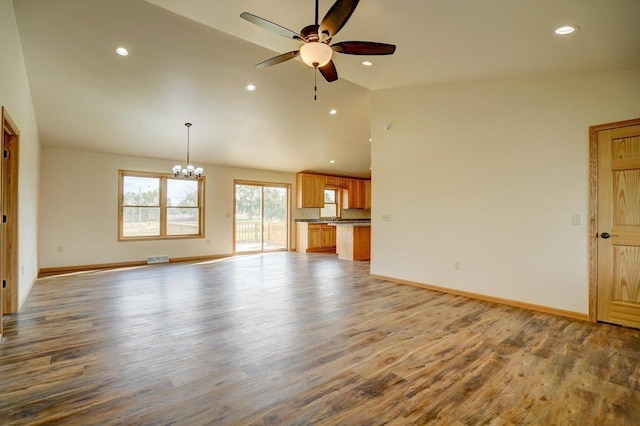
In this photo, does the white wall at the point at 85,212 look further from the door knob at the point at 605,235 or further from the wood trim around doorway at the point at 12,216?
the door knob at the point at 605,235

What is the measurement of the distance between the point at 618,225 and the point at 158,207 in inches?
317

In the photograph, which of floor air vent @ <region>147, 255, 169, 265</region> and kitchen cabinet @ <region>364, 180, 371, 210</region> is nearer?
floor air vent @ <region>147, 255, 169, 265</region>

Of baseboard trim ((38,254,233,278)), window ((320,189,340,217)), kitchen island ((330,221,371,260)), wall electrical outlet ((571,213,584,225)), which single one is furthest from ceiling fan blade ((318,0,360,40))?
window ((320,189,340,217))

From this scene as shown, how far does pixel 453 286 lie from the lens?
4.54 metres

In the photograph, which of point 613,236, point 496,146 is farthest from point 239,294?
point 613,236

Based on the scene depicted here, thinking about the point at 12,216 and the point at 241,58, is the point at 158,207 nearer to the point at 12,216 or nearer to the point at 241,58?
the point at 12,216

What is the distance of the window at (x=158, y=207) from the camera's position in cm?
693

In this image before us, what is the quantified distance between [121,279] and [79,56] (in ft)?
11.4

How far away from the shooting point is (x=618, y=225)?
3.31m

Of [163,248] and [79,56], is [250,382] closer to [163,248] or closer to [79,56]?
[79,56]

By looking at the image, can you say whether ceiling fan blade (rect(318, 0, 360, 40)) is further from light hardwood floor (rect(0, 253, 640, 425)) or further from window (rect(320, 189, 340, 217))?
window (rect(320, 189, 340, 217))

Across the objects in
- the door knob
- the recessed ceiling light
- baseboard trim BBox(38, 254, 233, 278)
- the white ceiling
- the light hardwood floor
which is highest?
the white ceiling

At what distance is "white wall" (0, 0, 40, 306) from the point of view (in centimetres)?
288

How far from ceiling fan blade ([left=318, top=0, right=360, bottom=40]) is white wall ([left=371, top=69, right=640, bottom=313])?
2.90 metres
